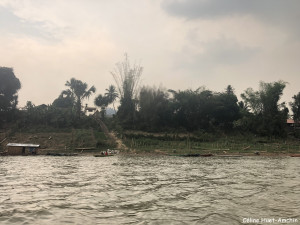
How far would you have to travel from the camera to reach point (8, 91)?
46.5 meters

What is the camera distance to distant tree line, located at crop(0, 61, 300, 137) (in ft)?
151

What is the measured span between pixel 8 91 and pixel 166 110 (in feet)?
90.5

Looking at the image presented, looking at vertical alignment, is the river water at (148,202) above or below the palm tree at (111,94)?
below

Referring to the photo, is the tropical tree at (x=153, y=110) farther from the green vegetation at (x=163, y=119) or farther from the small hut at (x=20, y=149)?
the small hut at (x=20, y=149)

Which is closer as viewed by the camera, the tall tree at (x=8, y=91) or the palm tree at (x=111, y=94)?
the tall tree at (x=8, y=91)

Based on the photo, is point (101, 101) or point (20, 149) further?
point (101, 101)

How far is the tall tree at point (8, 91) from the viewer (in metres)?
44.7

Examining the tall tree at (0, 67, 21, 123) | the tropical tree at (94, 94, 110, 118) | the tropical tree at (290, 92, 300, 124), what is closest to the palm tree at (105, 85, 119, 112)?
the tropical tree at (94, 94, 110, 118)

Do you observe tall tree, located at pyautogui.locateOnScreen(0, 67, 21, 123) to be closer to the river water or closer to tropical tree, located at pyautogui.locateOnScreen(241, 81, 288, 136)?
the river water

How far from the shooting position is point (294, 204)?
26.1 feet

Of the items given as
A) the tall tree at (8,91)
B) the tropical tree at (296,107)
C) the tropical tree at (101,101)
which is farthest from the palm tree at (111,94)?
the tropical tree at (296,107)

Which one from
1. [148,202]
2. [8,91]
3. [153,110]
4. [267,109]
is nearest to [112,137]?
[153,110]

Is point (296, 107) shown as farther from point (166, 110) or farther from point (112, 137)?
point (112, 137)

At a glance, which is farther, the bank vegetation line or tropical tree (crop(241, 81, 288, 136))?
tropical tree (crop(241, 81, 288, 136))
